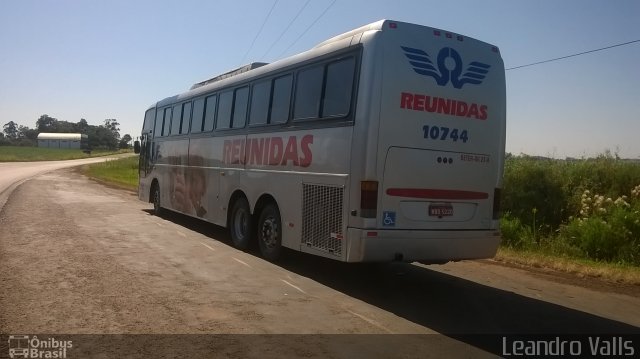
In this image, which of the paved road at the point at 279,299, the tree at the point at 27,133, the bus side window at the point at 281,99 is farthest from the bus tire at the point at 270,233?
the tree at the point at 27,133

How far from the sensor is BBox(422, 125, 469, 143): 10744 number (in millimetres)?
7020

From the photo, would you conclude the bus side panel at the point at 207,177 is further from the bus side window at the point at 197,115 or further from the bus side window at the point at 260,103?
the bus side window at the point at 260,103

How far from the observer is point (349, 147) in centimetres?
686

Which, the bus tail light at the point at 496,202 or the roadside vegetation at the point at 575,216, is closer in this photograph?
the bus tail light at the point at 496,202

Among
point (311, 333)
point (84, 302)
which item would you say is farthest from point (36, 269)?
point (311, 333)

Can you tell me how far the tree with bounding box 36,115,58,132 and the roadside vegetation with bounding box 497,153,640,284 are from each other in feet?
596

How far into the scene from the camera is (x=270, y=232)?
9.05 m

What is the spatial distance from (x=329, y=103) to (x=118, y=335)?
4039 millimetres

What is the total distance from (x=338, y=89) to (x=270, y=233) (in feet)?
9.77

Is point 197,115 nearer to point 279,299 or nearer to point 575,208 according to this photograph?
point 279,299

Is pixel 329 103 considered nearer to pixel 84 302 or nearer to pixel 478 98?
pixel 478 98
